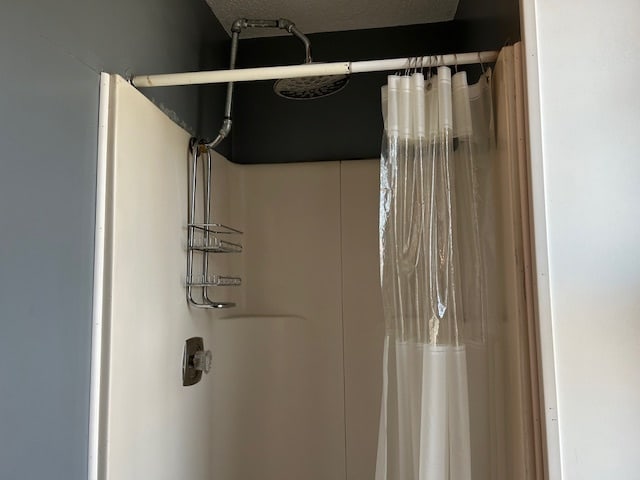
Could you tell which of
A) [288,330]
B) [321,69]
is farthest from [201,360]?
[321,69]

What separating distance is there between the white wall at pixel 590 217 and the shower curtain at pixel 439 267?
18 cm

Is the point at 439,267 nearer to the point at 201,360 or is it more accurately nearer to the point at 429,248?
the point at 429,248

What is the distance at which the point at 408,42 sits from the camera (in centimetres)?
197

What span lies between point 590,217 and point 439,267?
1.05 feet

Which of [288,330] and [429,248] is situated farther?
[288,330]

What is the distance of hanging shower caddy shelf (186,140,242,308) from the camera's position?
4.90 ft

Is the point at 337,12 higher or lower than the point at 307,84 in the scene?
higher

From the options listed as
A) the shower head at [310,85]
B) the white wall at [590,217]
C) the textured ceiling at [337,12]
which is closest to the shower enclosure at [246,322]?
the white wall at [590,217]

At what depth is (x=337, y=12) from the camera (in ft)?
6.11

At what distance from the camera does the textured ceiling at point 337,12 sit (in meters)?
1.80

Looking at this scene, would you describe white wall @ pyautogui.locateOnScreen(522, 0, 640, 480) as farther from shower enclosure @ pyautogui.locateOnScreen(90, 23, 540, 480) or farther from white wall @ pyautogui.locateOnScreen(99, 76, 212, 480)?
white wall @ pyautogui.locateOnScreen(99, 76, 212, 480)

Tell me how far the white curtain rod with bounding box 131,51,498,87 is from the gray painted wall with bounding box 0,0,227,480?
0.12 meters

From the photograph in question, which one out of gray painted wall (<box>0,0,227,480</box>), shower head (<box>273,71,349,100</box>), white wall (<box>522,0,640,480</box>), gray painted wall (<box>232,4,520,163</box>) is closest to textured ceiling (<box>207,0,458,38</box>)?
gray painted wall (<box>232,4,520,163</box>)

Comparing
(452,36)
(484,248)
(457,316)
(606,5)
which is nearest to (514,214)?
(484,248)
